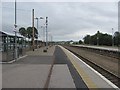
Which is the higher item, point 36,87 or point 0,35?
point 0,35

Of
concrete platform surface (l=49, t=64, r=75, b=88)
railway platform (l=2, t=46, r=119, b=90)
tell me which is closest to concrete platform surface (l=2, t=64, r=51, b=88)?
railway platform (l=2, t=46, r=119, b=90)

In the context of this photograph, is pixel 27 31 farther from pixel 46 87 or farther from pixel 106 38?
pixel 46 87

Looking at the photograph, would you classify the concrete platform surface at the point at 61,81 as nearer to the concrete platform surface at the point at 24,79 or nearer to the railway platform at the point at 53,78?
the railway platform at the point at 53,78

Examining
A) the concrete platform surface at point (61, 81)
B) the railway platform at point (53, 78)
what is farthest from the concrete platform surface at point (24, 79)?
the concrete platform surface at point (61, 81)

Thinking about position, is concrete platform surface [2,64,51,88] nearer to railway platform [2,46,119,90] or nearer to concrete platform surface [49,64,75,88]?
railway platform [2,46,119,90]

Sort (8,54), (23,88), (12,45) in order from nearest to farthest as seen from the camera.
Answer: (23,88), (8,54), (12,45)

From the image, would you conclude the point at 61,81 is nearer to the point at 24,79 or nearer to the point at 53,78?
the point at 53,78

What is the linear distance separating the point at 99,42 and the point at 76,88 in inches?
5134

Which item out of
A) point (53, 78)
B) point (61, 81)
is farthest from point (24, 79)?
point (61, 81)

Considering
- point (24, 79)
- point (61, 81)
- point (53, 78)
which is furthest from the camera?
point (53, 78)

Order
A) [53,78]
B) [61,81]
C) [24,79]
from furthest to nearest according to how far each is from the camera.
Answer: [53,78] → [24,79] → [61,81]

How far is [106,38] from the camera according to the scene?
137125 mm

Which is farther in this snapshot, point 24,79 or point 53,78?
point 53,78

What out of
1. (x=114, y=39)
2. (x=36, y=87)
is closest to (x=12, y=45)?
(x=36, y=87)
